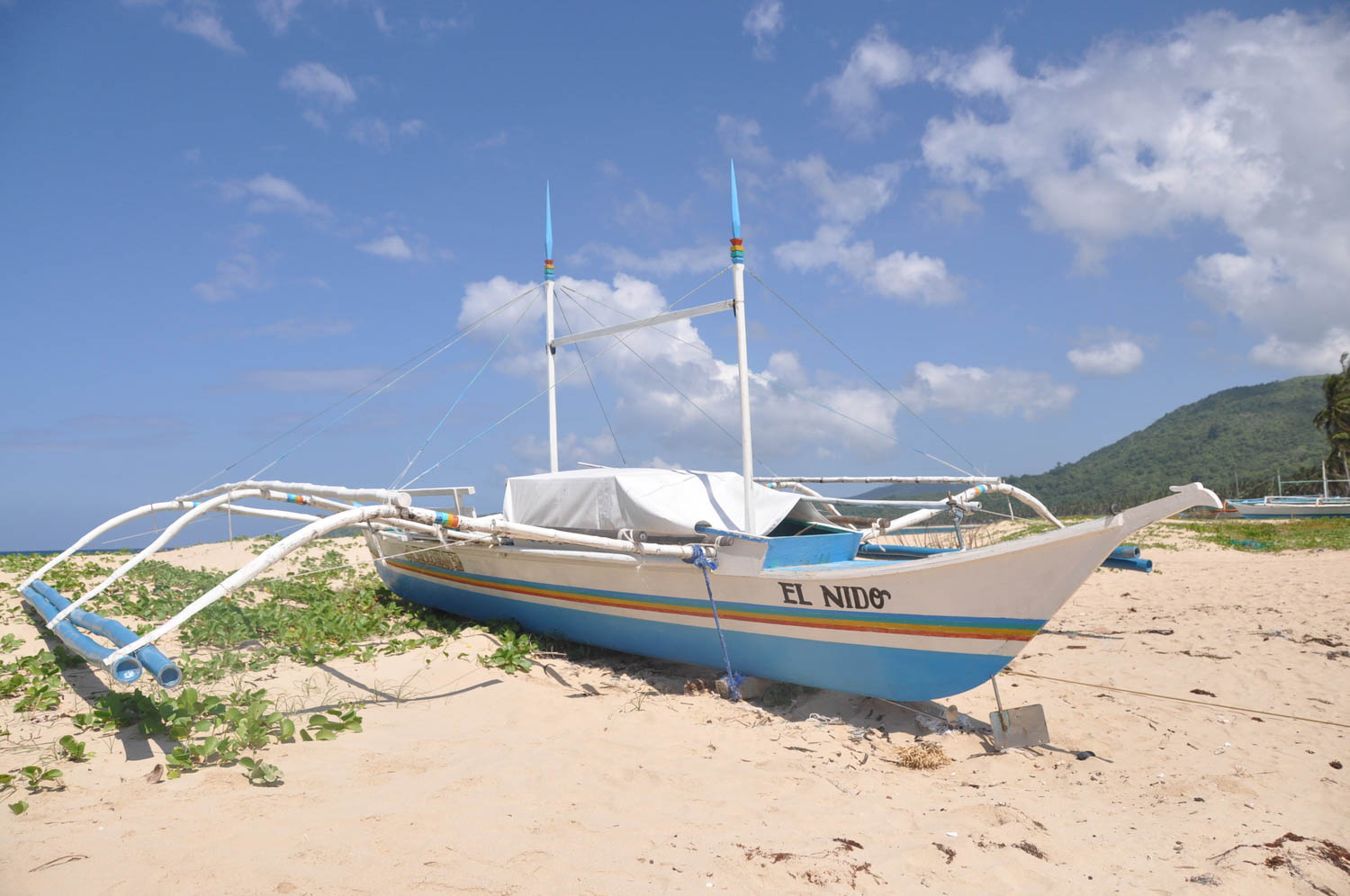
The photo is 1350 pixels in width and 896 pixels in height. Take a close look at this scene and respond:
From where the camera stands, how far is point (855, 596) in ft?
18.0

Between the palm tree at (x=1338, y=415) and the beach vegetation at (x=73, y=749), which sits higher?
the palm tree at (x=1338, y=415)

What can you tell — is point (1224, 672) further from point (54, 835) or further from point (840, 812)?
point (54, 835)

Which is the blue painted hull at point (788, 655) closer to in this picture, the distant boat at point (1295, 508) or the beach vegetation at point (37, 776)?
the beach vegetation at point (37, 776)

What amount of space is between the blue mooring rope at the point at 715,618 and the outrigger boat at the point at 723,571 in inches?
0.7

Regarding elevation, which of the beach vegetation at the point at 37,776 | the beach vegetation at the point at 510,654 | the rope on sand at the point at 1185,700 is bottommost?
the rope on sand at the point at 1185,700

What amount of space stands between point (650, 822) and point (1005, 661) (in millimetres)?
2688

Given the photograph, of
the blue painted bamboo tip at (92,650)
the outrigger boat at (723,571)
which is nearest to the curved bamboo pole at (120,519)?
the outrigger boat at (723,571)

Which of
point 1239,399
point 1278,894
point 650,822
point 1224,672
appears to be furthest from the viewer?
point 1239,399

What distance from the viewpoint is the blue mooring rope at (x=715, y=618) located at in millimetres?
6164

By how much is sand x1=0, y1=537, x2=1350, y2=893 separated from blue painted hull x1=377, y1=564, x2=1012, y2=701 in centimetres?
30

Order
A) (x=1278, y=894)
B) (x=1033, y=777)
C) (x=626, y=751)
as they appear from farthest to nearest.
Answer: (x=626, y=751), (x=1033, y=777), (x=1278, y=894)

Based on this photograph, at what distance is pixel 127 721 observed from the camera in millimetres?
4805

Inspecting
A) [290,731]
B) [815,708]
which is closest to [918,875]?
[815,708]

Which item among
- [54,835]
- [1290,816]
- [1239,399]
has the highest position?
[1239,399]
